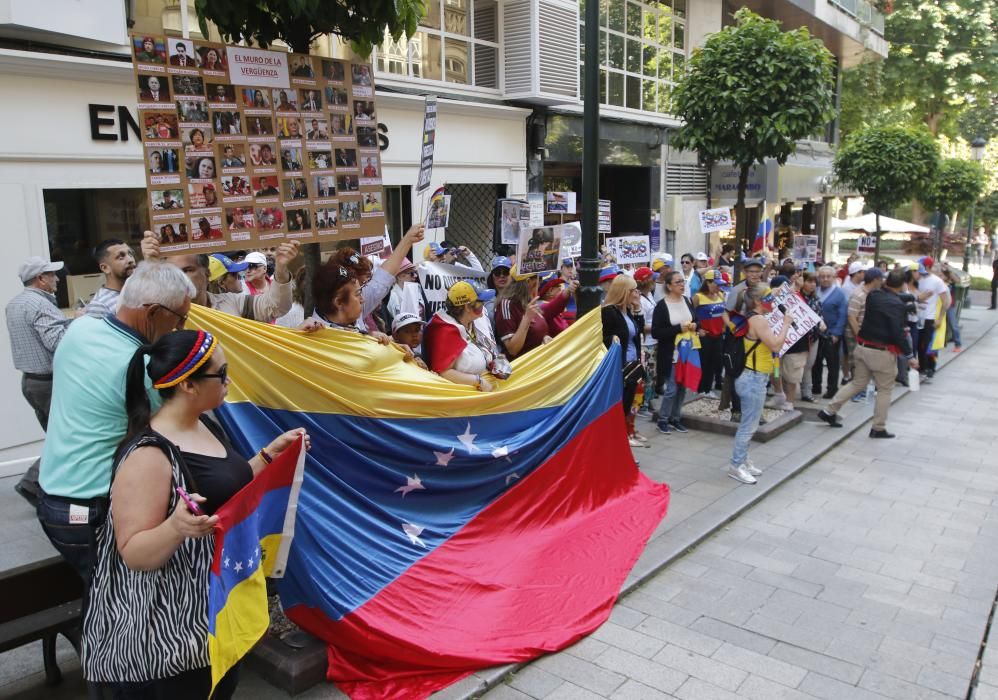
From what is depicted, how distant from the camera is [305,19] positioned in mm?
4438

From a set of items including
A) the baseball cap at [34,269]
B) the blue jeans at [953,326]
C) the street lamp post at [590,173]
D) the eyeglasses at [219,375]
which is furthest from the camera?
the blue jeans at [953,326]

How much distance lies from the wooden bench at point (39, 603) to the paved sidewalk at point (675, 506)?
0.60 meters

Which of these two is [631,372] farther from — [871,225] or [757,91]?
[871,225]

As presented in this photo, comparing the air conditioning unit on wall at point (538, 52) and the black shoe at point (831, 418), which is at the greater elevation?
the air conditioning unit on wall at point (538, 52)

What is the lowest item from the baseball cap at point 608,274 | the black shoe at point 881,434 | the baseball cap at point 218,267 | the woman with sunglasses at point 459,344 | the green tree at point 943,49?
the black shoe at point 881,434

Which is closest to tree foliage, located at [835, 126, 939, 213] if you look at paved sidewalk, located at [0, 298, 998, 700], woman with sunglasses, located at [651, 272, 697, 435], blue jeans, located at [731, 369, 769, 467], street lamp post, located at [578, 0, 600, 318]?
paved sidewalk, located at [0, 298, 998, 700]

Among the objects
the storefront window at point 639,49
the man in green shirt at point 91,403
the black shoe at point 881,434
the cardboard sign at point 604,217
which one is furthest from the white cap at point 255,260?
the storefront window at point 639,49

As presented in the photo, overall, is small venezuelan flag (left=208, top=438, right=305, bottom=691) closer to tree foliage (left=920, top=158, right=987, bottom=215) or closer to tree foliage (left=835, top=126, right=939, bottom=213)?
tree foliage (left=835, top=126, right=939, bottom=213)

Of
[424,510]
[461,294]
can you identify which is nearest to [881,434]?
[461,294]

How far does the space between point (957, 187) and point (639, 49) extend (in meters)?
9.93

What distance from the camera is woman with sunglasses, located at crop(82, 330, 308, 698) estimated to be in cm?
249

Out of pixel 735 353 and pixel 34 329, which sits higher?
pixel 34 329

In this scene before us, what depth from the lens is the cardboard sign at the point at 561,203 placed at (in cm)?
1180

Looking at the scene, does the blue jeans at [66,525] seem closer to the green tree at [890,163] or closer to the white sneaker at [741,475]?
the white sneaker at [741,475]
